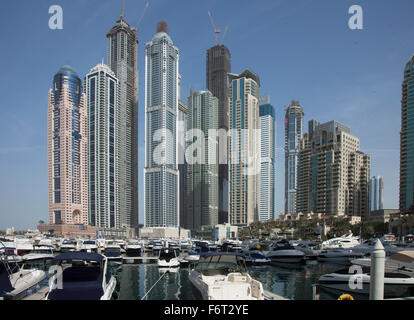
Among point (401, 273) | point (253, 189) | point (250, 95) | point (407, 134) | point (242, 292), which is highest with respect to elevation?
point (250, 95)

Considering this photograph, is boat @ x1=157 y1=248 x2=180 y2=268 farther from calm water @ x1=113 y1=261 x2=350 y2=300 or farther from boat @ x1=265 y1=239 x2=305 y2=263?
boat @ x1=265 y1=239 x2=305 y2=263

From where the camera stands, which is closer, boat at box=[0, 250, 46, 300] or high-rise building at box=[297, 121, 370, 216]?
boat at box=[0, 250, 46, 300]

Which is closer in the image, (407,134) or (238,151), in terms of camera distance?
(407,134)

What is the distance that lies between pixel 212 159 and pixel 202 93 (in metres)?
40.1

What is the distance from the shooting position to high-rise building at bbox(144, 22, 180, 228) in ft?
474

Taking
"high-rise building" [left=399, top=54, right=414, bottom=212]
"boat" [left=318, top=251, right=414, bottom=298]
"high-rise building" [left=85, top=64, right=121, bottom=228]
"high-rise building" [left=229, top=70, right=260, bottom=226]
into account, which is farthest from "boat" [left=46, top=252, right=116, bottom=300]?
"high-rise building" [left=229, top=70, right=260, bottom=226]

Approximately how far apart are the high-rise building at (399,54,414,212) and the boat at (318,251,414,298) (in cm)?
8229

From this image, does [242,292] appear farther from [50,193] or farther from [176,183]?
[176,183]

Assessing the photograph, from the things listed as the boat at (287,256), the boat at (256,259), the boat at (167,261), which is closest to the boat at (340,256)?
the boat at (287,256)

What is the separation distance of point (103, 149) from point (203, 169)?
5694cm

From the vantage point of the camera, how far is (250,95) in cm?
16612

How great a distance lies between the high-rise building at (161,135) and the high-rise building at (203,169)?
1896 centimetres

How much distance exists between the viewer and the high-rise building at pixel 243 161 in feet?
510

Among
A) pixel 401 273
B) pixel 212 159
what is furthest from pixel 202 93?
pixel 401 273
